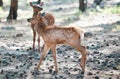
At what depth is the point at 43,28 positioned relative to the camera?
10.0m

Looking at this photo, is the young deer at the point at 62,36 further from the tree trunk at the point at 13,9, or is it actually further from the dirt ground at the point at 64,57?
the tree trunk at the point at 13,9

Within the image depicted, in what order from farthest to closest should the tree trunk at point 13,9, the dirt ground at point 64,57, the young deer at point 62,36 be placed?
1. the tree trunk at point 13,9
2. the dirt ground at point 64,57
3. the young deer at point 62,36

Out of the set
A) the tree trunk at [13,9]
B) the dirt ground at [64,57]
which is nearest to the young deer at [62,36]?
the dirt ground at [64,57]

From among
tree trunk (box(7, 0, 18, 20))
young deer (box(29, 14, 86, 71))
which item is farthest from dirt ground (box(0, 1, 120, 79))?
tree trunk (box(7, 0, 18, 20))

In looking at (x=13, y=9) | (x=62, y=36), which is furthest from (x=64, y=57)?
(x=13, y=9)

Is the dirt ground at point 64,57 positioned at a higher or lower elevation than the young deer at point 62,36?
lower

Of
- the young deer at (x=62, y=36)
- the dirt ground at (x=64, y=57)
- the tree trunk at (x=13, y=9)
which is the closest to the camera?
the young deer at (x=62, y=36)

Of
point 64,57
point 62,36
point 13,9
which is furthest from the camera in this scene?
point 13,9

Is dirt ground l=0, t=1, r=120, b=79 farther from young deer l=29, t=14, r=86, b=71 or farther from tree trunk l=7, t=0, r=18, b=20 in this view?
tree trunk l=7, t=0, r=18, b=20

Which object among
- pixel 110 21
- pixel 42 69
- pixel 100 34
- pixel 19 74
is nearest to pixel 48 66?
pixel 42 69

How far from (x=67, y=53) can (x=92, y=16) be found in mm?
11626

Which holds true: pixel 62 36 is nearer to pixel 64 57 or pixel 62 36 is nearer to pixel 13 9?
pixel 64 57

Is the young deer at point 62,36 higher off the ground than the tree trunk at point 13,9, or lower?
higher

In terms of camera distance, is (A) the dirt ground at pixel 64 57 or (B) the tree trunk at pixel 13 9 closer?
(A) the dirt ground at pixel 64 57
